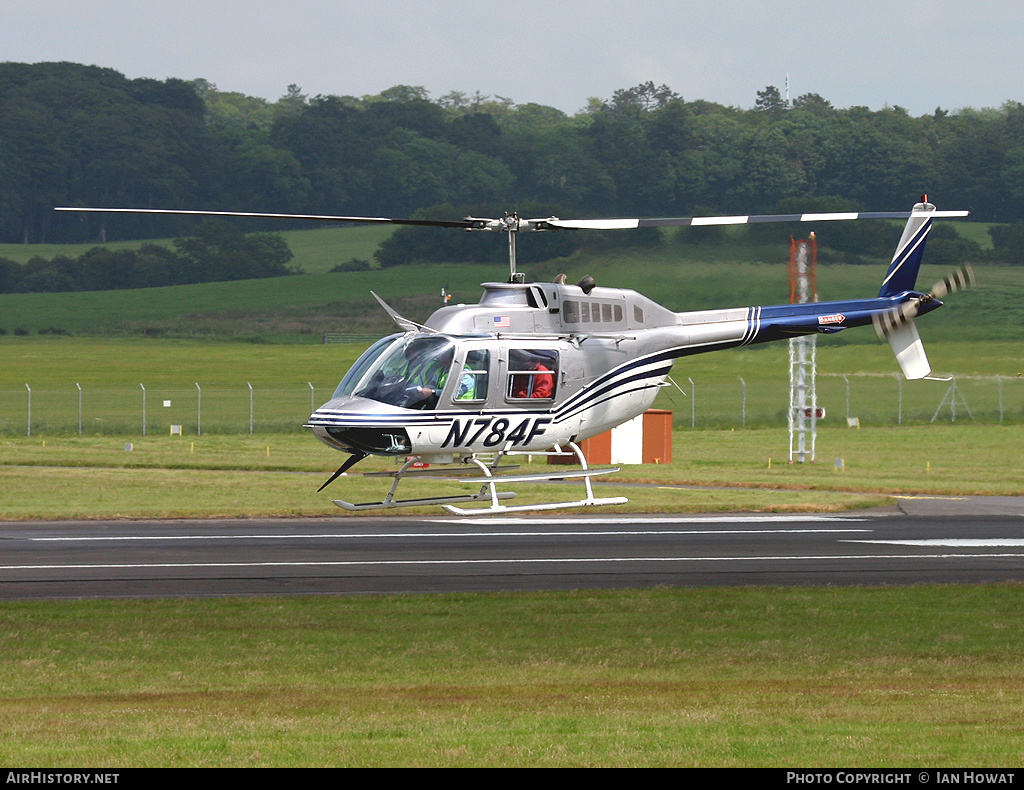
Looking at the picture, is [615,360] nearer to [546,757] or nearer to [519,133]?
[546,757]

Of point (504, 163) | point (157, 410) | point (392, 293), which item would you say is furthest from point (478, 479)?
point (504, 163)

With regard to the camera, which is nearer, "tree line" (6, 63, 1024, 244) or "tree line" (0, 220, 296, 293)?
"tree line" (6, 63, 1024, 244)

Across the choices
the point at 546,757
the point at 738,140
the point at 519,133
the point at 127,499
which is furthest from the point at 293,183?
the point at 546,757

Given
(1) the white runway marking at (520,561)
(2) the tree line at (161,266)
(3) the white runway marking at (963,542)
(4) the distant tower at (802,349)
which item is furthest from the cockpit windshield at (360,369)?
(2) the tree line at (161,266)

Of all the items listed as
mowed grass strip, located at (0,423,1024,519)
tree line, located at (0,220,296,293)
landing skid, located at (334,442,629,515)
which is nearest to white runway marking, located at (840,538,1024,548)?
mowed grass strip, located at (0,423,1024,519)

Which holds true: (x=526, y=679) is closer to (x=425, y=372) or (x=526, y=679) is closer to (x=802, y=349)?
(x=425, y=372)

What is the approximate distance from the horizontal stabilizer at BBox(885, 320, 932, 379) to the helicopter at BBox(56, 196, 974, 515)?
1.2 inches

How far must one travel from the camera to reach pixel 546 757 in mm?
11984

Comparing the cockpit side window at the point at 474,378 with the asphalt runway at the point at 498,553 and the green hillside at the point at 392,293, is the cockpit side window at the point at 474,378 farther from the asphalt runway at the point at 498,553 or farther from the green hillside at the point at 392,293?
the green hillside at the point at 392,293

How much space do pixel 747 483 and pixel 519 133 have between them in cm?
14815

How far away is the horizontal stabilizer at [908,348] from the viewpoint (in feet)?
91.5

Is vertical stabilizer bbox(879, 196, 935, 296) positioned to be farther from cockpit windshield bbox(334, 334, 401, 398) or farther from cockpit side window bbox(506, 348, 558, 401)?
cockpit windshield bbox(334, 334, 401, 398)

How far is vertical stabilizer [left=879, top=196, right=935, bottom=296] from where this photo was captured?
27.8 metres

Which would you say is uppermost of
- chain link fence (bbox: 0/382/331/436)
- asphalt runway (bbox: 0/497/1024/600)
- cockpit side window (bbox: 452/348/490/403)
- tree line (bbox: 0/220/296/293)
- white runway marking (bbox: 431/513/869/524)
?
tree line (bbox: 0/220/296/293)
